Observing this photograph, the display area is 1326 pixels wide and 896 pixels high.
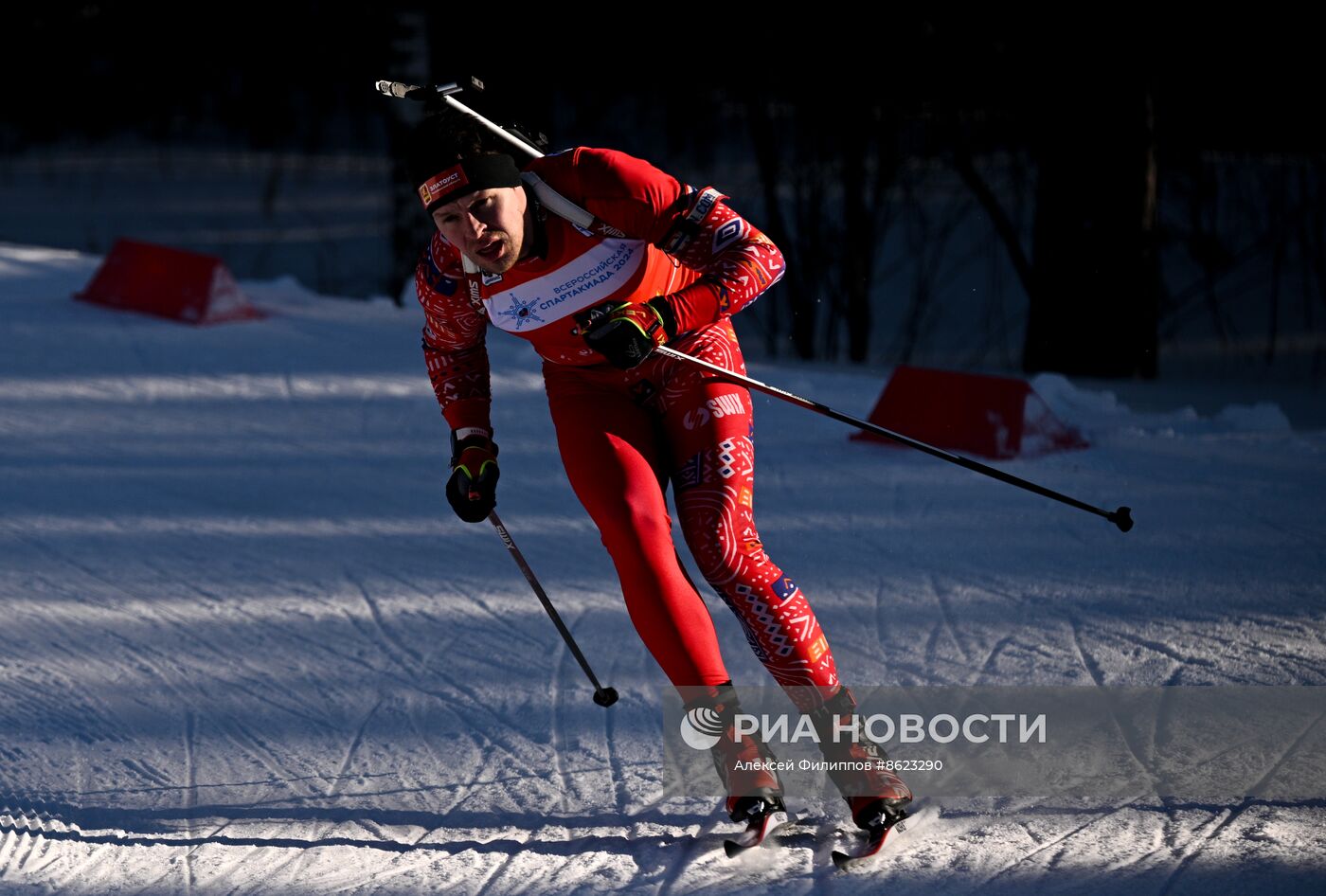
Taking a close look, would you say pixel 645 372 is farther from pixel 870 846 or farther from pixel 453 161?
pixel 870 846

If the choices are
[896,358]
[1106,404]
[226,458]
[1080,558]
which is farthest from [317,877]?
[896,358]

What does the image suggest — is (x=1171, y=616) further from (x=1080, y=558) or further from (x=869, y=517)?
(x=869, y=517)

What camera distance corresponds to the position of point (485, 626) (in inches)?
144

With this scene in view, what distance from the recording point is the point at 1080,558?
13.4 ft

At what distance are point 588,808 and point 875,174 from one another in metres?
8.29

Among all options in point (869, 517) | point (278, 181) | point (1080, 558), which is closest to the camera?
point (1080, 558)

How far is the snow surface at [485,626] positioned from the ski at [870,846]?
0.03 metres

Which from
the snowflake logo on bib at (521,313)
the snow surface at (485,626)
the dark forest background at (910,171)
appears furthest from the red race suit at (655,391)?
the snow surface at (485,626)

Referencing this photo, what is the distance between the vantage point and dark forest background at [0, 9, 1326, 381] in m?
6.89

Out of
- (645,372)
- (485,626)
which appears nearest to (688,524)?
(645,372)

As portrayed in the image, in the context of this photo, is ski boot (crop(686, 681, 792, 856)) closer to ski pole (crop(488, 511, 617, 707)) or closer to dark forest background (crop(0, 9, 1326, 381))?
ski pole (crop(488, 511, 617, 707))

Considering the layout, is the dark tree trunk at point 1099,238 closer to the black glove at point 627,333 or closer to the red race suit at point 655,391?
the red race suit at point 655,391

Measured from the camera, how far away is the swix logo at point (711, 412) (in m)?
2.57

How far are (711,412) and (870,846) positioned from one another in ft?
2.87
